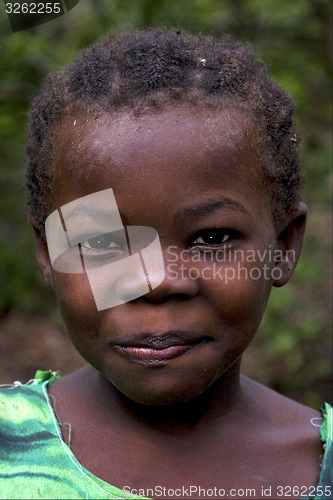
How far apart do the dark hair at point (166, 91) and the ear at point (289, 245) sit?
5cm

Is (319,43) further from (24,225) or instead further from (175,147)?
(175,147)

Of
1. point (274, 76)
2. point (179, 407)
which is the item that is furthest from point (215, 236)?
point (274, 76)

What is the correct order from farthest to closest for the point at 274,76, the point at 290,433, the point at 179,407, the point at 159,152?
the point at 274,76 → the point at 290,433 → the point at 179,407 → the point at 159,152

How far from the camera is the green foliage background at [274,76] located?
296 centimetres

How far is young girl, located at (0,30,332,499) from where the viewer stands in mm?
1826

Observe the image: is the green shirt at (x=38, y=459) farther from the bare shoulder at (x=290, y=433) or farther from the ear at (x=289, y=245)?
the ear at (x=289, y=245)

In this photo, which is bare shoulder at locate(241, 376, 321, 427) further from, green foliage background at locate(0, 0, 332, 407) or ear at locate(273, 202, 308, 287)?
green foliage background at locate(0, 0, 332, 407)

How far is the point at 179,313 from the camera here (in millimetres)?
1831

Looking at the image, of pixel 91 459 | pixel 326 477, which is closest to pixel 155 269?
pixel 91 459

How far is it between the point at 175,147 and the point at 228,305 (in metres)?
0.42

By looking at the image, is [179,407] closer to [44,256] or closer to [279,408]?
[279,408]

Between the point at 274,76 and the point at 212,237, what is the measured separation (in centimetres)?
134

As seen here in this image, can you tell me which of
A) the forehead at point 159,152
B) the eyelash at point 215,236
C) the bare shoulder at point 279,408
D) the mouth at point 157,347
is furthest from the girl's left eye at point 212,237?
the bare shoulder at point 279,408

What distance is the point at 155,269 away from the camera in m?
1.81
